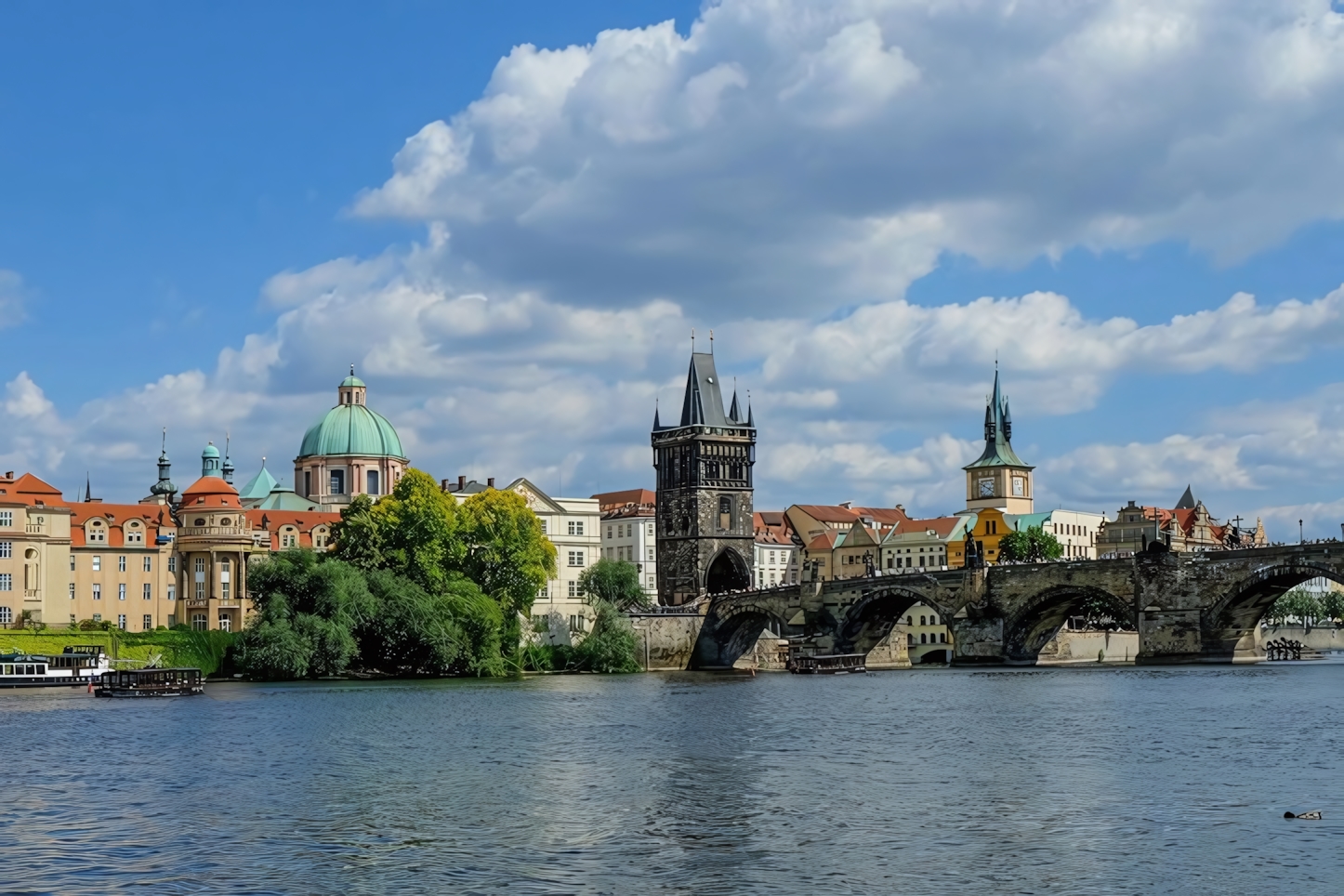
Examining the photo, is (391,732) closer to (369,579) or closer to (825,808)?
(825,808)

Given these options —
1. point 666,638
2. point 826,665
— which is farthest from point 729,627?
point 826,665

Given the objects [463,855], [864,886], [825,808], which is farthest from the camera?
[825,808]

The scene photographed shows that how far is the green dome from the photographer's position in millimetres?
152125

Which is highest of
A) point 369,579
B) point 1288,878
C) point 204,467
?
point 204,467

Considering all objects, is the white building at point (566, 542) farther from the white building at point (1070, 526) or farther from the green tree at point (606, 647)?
the white building at point (1070, 526)

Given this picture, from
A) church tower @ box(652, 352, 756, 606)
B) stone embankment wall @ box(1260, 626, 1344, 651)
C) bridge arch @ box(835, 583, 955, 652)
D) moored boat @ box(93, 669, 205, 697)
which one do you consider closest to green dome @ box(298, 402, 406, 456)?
church tower @ box(652, 352, 756, 606)

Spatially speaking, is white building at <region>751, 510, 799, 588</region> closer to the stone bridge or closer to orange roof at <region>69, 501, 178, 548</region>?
the stone bridge

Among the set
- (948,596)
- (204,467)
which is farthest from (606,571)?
(204,467)

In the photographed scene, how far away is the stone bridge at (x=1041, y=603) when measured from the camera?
96938 mm

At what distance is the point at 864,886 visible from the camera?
26.9 meters

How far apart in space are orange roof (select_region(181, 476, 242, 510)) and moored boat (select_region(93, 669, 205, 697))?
3175 cm

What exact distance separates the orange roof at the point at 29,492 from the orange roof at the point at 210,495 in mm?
8145

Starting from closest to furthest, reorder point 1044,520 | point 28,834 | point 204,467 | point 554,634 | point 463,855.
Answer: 1. point 463,855
2. point 28,834
3. point 554,634
4. point 204,467
5. point 1044,520

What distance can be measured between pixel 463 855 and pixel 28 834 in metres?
8.85
